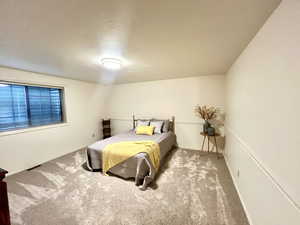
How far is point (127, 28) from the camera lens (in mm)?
1281

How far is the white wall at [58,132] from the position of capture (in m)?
2.58

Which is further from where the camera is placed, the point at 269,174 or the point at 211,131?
the point at 211,131

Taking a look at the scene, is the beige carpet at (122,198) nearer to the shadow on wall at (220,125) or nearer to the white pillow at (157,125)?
the shadow on wall at (220,125)

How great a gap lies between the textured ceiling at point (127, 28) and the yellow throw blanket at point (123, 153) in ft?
5.36

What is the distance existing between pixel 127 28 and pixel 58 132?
3353 mm

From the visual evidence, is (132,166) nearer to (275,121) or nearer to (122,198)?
(122,198)

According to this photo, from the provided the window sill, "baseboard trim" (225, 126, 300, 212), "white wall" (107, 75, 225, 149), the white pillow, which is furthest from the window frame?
"baseboard trim" (225, 126, 300, 212)

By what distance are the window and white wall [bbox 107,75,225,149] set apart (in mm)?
1948

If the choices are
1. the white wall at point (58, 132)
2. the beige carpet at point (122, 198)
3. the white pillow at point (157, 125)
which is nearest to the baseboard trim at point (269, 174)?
the beige carpet at point (122, 198)

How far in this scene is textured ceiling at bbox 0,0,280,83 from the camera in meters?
0.99

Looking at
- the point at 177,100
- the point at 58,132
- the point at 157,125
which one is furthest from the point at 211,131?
the point at 58,132

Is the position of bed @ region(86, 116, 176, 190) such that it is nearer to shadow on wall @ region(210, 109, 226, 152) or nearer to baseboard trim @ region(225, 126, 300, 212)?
baseboard trim @ region(225, 126, 300, 212)

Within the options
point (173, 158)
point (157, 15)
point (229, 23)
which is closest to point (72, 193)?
point (173, 158)

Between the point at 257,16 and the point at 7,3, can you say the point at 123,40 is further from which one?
the point at 257,16
